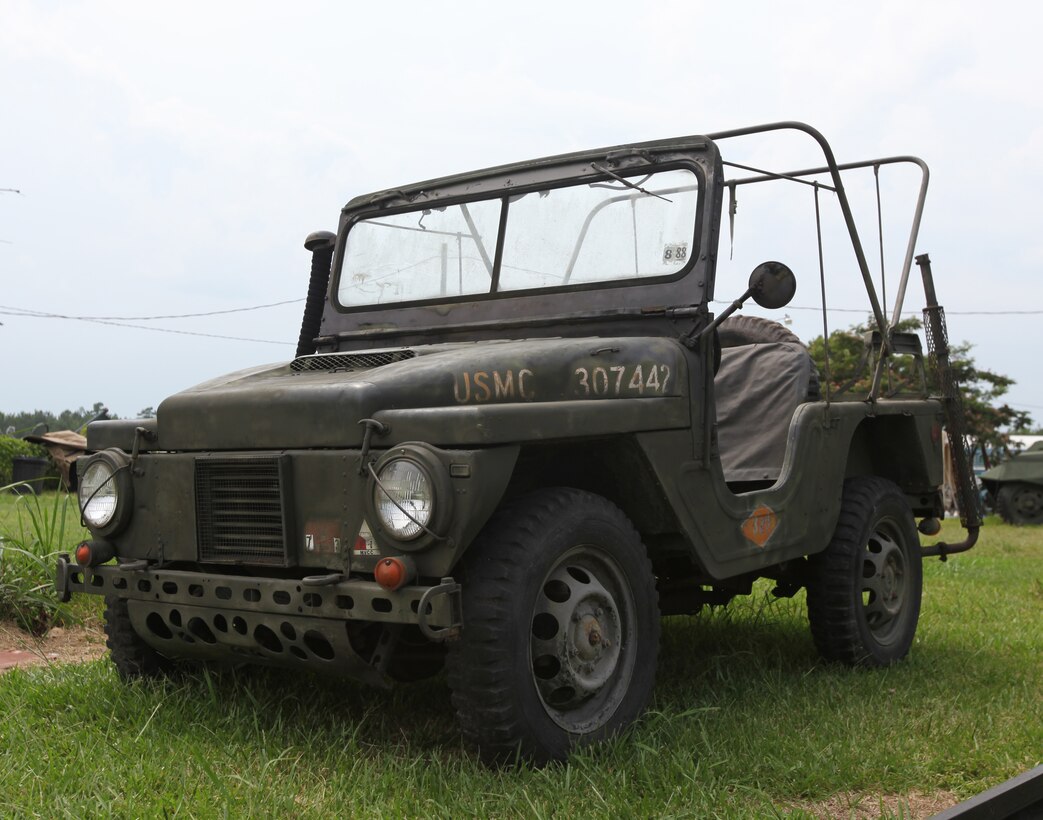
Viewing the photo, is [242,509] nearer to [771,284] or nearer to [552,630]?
[552,630]

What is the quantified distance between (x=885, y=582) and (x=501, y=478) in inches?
111

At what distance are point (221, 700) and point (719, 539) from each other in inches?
73.1

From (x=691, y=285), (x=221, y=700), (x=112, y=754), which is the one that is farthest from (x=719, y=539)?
(x=112, y=754)

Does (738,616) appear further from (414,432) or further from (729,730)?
(414,432)

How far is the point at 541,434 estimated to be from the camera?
11.1 ft

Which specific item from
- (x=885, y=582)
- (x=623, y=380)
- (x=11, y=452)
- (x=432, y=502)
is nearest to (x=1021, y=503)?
(x=885, y=582)

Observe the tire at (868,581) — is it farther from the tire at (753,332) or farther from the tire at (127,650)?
the tire at (127,650)

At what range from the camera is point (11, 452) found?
22859 millimetres

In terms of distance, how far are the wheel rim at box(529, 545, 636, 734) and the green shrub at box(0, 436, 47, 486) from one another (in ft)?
68.9

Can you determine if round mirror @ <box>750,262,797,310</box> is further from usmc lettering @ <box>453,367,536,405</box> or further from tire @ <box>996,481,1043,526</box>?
tire @ <box>996,481,1043,526</box>

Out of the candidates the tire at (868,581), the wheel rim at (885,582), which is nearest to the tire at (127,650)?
the tire at (868,581)

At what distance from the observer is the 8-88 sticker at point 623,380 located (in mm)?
3852

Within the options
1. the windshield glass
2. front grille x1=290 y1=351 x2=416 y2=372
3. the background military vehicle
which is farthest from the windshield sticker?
the background military vehicle

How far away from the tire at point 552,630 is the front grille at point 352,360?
749 millimetres
